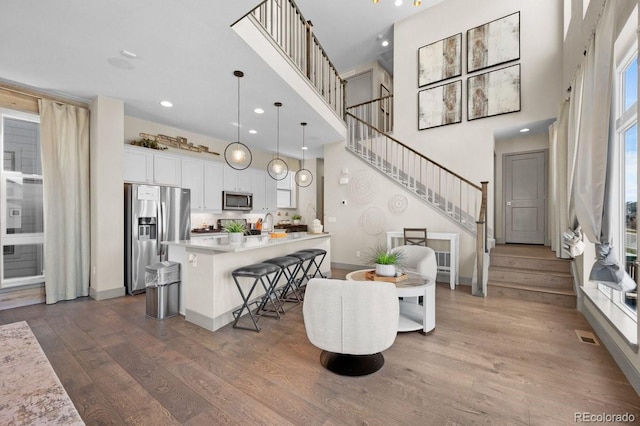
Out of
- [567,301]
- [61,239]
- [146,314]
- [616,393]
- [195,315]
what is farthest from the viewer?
[61,239]

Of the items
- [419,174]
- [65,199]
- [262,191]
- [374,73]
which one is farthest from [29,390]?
[374,73]

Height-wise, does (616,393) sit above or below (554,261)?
below

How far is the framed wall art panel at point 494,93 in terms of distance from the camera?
5.17 meters

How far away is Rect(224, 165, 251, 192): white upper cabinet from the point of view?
6.46 metres

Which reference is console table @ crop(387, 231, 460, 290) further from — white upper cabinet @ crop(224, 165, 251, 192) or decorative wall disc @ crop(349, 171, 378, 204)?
white upper cabinet @ crop(224, 165, 251, 192)

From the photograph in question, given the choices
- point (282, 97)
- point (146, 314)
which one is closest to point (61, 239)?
point (146, 314)

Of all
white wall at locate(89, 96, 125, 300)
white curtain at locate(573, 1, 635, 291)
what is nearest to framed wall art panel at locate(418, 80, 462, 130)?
white curtain at locate(573, 1, 635, 291)

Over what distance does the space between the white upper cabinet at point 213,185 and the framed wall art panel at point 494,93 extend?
555 centimetres

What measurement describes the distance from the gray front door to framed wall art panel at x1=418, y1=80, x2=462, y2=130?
163cm

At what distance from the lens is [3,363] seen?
0.95 metres

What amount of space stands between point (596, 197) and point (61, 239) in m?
6.54

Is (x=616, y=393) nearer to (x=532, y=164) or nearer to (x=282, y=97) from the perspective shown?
(x=282, y=97)
